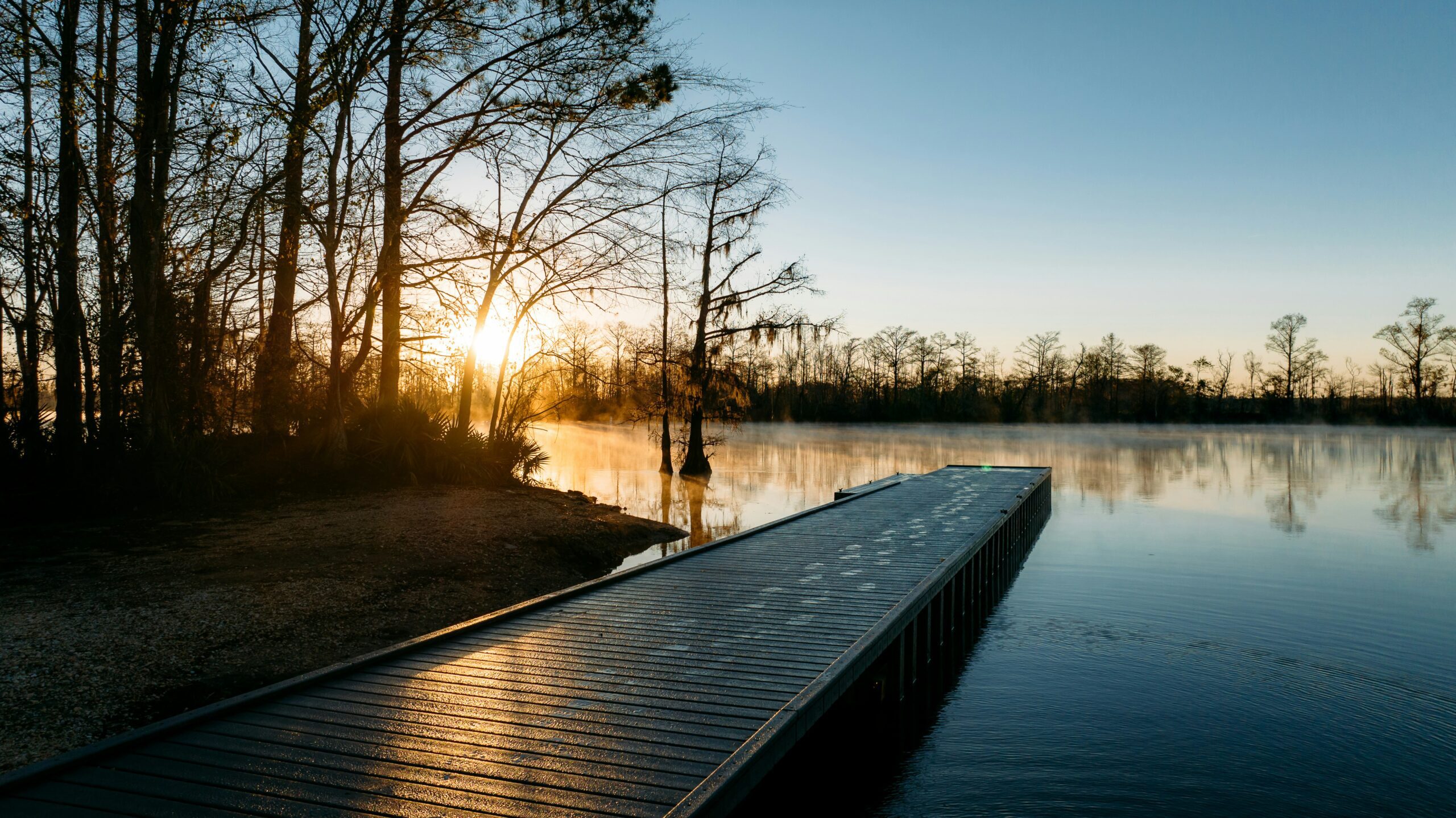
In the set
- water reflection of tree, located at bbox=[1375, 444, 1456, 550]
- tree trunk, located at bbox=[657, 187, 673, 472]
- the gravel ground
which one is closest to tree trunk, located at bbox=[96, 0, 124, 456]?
the gravel ground

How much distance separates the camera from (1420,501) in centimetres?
2008

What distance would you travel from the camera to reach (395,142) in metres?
13.8

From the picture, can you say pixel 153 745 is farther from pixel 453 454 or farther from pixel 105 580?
pixel 453 454

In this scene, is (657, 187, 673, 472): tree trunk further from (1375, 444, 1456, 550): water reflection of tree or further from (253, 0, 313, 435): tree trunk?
(1375, 444, 1456, 550): water reflection of tree

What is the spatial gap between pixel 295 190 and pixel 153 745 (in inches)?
403

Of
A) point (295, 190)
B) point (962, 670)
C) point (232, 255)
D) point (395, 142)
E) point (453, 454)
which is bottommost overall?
point (962, 670)

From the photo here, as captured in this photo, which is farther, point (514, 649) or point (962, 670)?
point (962, 670)

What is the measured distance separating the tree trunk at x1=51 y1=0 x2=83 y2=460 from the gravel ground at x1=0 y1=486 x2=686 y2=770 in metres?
1.93

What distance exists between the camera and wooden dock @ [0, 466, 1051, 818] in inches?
136

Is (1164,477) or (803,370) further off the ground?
(803,370)

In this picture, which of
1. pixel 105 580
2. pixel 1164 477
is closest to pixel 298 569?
pixel 105 580

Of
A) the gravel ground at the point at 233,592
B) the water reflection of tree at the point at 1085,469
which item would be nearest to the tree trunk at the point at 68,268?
the gravel ground at the point at 233,592

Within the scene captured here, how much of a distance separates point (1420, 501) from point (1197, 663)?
16.9 meters

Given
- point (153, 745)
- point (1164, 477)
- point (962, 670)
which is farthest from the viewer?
point (1164, 477)
